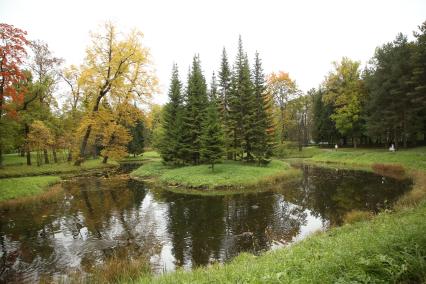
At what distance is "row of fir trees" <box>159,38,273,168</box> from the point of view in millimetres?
36625

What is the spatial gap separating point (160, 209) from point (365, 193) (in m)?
16.1

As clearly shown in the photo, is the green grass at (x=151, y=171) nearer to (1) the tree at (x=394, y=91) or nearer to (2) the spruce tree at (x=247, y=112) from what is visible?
(2) the spruce tree at (x=247, y=112)

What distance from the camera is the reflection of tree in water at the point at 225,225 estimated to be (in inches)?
499

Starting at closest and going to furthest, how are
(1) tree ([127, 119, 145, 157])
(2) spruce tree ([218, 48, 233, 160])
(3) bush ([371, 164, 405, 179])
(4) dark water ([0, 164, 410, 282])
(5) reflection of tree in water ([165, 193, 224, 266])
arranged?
(4) dark water ([0, 164, 410, 282])
(5) reflection of tree in water ([165, 193, 224, 266])
(3) bush ([371, 164, 405, 179])
(2) spruce tree ([218, 48, 233, 160])
(1) tree ([127, 119, 145, 157])

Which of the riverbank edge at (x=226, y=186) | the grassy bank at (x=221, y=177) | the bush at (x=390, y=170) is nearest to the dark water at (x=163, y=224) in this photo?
the riverbank edge at (x=226, y=186)

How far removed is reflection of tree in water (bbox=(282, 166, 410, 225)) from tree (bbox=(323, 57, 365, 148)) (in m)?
22.4

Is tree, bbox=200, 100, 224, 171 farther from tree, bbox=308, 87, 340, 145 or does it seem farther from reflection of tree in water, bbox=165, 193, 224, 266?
tree, bbox=308, 87, 340, 145

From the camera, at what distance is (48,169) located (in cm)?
3616

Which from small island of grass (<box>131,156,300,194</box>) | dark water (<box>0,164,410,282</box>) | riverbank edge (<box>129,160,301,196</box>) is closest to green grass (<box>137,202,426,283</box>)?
dark water (<box>0,164,410,282</box>)

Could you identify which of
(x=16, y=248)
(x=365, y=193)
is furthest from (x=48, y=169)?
(x=365, y=193)

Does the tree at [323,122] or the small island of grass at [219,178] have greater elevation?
the tree at [323,122]

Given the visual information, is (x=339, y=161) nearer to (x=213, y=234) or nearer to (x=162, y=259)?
(x=213, y=234)

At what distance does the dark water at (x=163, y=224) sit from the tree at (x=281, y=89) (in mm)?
36552

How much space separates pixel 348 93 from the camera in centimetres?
5228
